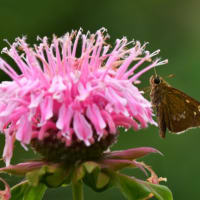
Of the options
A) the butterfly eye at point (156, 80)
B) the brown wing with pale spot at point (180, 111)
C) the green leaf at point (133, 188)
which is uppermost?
the butterfly eye at point (156, 80)

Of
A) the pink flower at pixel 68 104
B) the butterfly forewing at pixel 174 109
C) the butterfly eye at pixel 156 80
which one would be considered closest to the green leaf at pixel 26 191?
the pink flower at pixel 68 104

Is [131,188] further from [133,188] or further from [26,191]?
[26,191]

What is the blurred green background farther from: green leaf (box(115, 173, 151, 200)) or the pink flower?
the pink flower

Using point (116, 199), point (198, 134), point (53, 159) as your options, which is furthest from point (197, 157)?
point (53, 159)

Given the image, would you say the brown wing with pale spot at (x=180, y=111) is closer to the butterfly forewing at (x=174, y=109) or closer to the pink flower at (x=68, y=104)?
the butterfly forewing at (x=174, y=109)

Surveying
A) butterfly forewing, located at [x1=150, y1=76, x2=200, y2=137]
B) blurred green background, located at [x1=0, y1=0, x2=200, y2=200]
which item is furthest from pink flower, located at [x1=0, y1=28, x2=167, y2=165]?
blurred green background, located at [x1=0, y1=0, x2=200, y2=200]

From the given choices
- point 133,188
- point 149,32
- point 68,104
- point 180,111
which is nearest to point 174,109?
point 180,111

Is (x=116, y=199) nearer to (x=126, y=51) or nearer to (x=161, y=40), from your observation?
(x=161, y=40)
